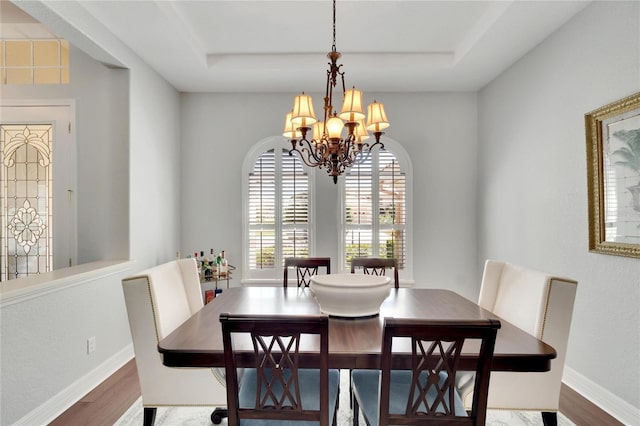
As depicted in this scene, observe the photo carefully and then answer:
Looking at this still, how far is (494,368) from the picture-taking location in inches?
55.5

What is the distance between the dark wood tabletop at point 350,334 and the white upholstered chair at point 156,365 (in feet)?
0.55

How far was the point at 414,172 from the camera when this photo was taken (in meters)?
4.33

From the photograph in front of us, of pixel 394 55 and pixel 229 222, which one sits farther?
pixel 229 222

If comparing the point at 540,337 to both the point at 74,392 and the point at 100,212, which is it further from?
the point at 100,212

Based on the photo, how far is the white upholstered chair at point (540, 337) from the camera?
168 centimetres

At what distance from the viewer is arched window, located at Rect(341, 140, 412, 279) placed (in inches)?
170

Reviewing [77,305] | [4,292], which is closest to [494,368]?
[4,292]

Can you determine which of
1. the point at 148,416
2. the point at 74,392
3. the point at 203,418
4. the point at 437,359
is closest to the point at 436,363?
the point at 437,359

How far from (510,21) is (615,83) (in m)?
0.85

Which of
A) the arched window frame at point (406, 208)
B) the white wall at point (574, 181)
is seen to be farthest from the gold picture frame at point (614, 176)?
the arched window frame at point (406, 208)

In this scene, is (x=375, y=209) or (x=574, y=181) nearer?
(x=574, y=181)

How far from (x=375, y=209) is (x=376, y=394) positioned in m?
2.80

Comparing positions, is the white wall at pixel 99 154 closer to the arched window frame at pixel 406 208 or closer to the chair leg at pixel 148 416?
the chair leg at pixel 148 416

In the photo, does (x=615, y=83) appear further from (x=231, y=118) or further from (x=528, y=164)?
(x=231, y=118)
